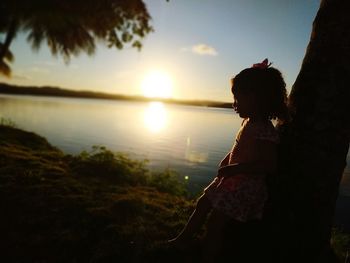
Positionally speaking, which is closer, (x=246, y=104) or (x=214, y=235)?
(x=246, y=104)


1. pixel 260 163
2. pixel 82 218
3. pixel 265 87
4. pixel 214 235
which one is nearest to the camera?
pixel 260 163

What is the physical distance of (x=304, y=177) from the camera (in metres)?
3.52

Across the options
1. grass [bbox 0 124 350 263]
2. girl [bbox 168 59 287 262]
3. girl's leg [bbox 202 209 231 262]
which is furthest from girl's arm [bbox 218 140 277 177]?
grass [bbox 0 124 350 263]

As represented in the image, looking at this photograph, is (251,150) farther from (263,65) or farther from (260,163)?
(263,65)

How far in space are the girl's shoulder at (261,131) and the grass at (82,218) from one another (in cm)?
106

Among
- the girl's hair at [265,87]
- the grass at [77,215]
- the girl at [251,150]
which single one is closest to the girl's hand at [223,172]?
the girl at [251,150]

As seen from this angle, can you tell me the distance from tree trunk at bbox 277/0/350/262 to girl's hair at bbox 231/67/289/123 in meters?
0.48

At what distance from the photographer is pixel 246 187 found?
3.26m

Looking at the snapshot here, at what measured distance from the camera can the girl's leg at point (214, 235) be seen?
336cm

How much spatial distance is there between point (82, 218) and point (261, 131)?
3.50 m

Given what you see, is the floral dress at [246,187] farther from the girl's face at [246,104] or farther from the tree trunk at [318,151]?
the tree trunk at [318,151]

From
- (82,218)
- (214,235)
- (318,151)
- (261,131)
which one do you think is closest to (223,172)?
(261,131)

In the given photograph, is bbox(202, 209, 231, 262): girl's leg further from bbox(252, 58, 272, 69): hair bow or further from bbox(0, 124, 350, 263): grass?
bbox(252, 58, 272, 69): hair bow

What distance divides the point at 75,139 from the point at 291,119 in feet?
91.6
